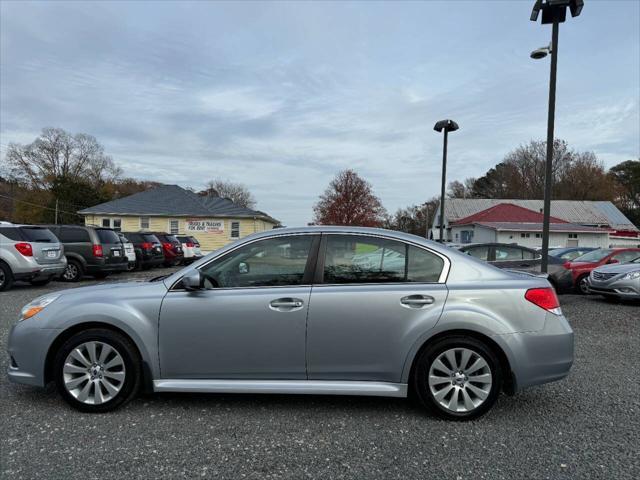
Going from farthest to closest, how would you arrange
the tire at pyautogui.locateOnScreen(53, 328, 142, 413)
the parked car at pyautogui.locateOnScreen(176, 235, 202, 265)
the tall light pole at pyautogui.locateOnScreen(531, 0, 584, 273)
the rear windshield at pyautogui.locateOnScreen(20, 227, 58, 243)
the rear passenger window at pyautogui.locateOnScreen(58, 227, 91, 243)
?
the parked car at pyautogui.locateOnScreen(176, 235, 202, 265) → the rear passenger window at pyautogui.locateOnScreen(58, 227, 91, 243) → the rear windshield at pyautogui.locateOnScreen(20, 227, 58, 243) → the tall light pole at pyautogui.locateOnScreen(531, 0, 584, 273) → the tire at pyautogui.locateOnScreen(53, 328, 142, 413)

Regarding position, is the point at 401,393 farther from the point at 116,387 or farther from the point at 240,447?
the point at 116,387

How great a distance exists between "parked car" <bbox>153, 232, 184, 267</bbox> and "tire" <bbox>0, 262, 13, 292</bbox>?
8751 mm

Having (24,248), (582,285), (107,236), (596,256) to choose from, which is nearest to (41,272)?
(24,248)

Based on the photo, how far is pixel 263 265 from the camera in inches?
155

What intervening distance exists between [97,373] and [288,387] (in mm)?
1565

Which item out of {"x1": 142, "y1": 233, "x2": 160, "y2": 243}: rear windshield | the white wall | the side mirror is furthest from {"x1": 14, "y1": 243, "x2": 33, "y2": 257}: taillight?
the white wall

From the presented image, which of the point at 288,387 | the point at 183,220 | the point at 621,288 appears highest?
the point at 183,220

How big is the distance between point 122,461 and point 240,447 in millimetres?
765

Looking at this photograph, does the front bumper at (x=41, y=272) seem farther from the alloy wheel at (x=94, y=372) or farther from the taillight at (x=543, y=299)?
the taillight at (x=543, y=299)

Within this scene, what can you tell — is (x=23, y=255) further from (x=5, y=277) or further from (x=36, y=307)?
(x=36, y=307)

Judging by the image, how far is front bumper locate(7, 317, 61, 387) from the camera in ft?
12.5

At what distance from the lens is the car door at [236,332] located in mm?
3697

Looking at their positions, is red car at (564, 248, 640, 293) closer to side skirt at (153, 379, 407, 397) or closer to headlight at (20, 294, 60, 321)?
side skirt at (153, 379, 407, 397)

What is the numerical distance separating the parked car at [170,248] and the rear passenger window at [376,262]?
56.9ft
